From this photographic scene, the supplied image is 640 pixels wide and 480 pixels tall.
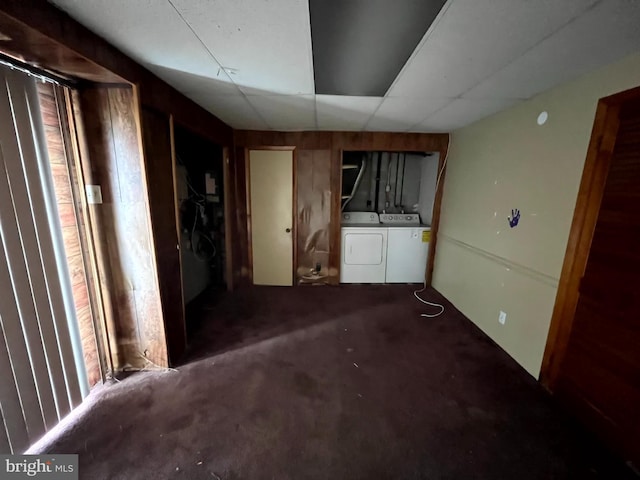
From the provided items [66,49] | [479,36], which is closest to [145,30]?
[66,49]

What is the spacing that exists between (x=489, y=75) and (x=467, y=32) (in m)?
0.61

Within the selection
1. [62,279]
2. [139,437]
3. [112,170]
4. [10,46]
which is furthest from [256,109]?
[139,437]

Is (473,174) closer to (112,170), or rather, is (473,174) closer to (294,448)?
(294,448)

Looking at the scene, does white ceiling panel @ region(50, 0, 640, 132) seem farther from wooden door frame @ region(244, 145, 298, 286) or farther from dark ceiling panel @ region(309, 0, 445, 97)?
wooden door frame @ region(244, 145, 298, 286)

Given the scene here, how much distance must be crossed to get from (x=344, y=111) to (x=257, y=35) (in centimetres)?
139

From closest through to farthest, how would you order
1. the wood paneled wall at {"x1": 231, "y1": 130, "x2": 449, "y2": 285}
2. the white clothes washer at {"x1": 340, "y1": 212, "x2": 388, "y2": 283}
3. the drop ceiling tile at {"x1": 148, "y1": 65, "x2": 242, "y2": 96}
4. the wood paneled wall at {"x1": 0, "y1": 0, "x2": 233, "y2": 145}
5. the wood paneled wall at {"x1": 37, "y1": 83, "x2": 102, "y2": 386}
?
the wood paneled wall at {"x1": 0, "y1": 0, "x2": 233, "y2": 145} → the wood paneled wall at {"x1": 37, "y1": 83, "x2": 102, "y2": 386} → the drop ceiling tile at {"x1": 148, "y1": 65, "x2": 242, "y2": 96} → the wood paneled wall at {"x1": 231, "y1": 130, "x2": 449, "y2": 285} → the white clothes washer at {"x1": 340, "y1": 212, "x2": 388, "y2": 283}

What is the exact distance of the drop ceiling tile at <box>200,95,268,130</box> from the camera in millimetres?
2221

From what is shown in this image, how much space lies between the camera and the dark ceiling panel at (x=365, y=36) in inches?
41.5

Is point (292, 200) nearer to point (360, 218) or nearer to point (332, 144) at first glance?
point (332, 144)

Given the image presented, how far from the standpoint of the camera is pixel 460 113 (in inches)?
98.4

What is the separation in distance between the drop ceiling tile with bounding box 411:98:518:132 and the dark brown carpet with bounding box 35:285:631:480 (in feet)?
7.10

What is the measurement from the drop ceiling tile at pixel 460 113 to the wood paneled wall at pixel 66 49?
92.3 inches

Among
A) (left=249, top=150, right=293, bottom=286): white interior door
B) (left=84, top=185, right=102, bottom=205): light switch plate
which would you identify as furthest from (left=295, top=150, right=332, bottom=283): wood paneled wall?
(left=84, top=185, right=102, bottom=205): light switch plate

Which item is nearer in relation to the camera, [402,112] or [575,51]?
[575,51]
